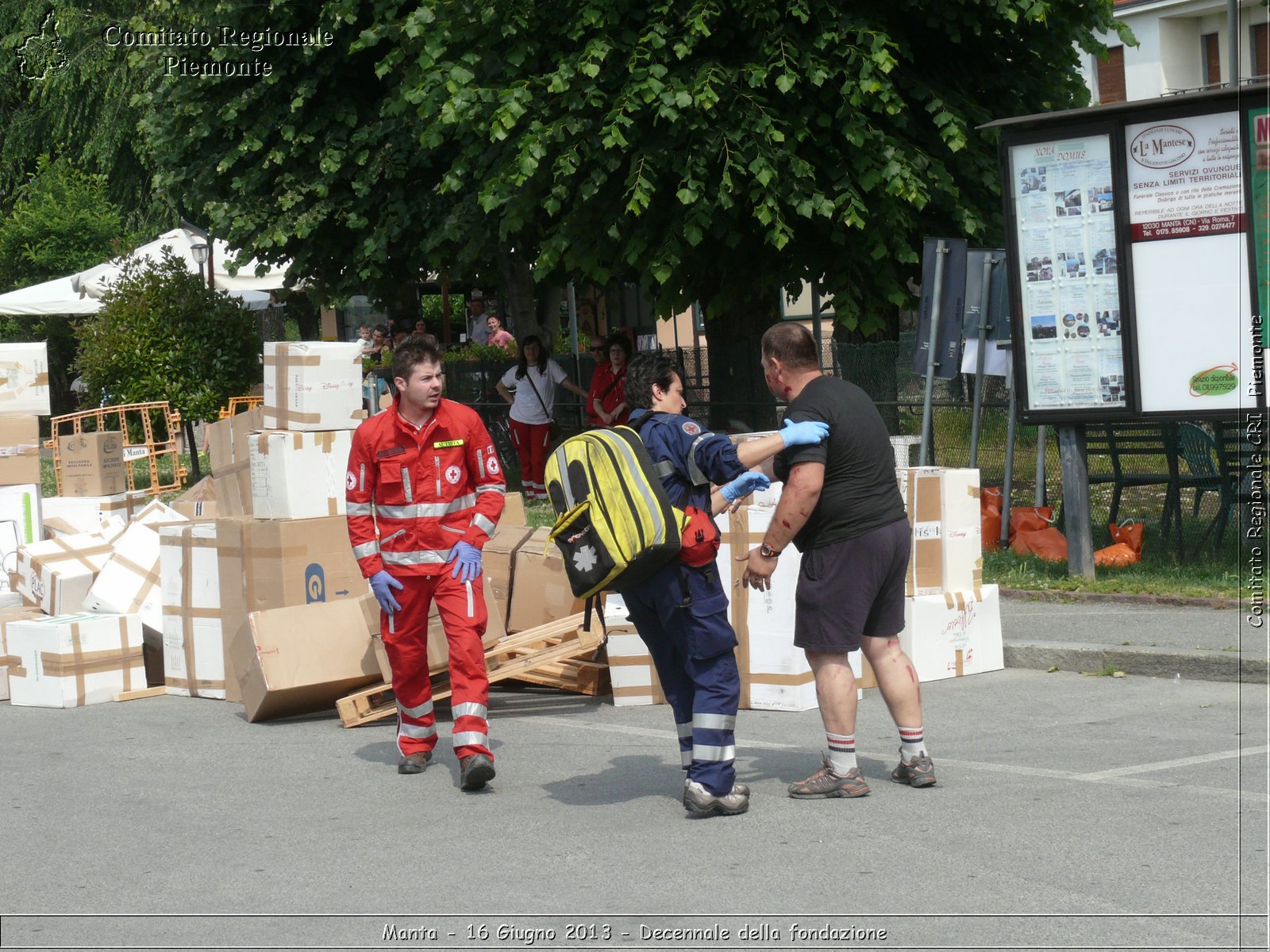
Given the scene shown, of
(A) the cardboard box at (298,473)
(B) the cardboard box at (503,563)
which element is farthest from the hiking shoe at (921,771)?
(A) the cardboard box at (298,473)

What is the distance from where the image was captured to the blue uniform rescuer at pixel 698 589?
5.91m

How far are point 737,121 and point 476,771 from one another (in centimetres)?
766

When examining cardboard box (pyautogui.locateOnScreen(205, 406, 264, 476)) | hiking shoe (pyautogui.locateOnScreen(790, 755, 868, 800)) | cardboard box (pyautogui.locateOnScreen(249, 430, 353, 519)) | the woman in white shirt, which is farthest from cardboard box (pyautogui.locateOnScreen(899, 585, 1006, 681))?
the woman in white shirt

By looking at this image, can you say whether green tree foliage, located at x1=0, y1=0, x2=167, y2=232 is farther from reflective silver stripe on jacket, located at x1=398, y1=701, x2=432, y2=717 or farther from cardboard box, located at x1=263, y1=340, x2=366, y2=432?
reflective silver stripe on jacket, located at x1=398, y1=701, x2=432, y2=717

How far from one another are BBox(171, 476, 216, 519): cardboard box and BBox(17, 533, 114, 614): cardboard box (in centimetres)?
76

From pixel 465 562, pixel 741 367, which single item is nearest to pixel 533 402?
pixel 741 367

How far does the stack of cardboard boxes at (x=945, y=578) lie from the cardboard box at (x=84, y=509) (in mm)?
8651

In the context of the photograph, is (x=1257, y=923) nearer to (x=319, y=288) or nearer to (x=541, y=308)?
(x=319, y=288)

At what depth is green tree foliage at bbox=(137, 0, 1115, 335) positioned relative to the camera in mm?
12711

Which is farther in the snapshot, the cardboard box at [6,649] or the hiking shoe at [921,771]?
the cardboard box at [6,649]

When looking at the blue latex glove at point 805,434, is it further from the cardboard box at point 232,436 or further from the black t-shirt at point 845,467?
the cardboard box at point 232,436

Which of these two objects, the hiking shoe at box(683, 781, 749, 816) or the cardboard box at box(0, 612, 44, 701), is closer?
the hiking shoe at box(683, 781, 749, 816)

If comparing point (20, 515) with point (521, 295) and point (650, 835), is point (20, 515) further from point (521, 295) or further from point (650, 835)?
point (521, 295)

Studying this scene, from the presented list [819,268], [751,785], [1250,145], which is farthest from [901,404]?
[751,785]
